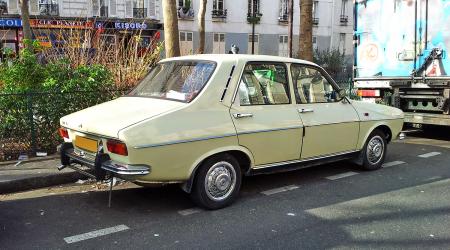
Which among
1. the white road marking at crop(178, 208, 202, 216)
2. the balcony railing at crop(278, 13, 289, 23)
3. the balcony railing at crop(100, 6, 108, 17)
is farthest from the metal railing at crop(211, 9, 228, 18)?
the white road marking at crop(178, 208, 202, 216)

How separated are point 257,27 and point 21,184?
3319cm

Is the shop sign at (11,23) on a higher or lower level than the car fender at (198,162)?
higher

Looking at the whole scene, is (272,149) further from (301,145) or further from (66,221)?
(66,221)

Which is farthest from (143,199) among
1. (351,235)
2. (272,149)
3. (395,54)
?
(395,54)

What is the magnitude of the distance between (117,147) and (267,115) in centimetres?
180

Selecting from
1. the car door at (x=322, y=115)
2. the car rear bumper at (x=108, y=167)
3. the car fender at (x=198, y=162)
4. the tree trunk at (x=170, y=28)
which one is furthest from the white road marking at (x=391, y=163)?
the tree trunk at (x=170, y=28)

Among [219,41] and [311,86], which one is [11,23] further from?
[311,86]

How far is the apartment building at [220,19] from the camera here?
29.4 m

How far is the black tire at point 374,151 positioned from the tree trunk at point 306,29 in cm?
559

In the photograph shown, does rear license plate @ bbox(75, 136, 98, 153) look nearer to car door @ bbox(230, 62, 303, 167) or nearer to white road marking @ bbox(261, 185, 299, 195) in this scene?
car door @ bbox(230, 62, 303, 167)

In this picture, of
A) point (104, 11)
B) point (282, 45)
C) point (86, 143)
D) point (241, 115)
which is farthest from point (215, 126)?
point (282, 45)

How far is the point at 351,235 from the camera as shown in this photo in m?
4.41

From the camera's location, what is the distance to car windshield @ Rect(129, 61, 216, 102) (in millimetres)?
5043

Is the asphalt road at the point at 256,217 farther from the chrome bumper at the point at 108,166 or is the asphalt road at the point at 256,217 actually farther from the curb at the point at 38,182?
the chrome bumper at the point at 108,166
